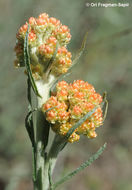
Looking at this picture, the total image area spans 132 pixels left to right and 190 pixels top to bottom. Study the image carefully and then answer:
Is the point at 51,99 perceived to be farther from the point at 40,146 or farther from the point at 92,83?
the point at 92,83

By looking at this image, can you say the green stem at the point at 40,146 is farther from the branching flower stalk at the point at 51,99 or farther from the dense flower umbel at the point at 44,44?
the dense flower umbel at the point at 44,44

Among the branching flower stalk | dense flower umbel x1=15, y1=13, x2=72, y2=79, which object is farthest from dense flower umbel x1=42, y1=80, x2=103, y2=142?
dense flower umbel x1=15, y1=13, x2=72, y2=79

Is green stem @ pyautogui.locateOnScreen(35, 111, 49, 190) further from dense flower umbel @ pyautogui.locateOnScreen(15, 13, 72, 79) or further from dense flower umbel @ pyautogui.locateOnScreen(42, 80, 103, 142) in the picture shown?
dense flower umbel @ pyautogui.locateOnScreen(15, 13, 72, 79)

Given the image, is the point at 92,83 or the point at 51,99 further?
the point at 92,83

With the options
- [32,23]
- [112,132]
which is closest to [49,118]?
[32,23]

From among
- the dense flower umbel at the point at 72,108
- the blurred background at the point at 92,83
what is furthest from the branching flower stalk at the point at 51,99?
the blurred background at the point at 92,83

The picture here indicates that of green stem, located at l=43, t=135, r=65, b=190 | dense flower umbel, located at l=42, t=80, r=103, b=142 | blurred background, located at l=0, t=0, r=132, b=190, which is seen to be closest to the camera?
dense flower umbel, located at l=42, t=80, r=103, b=142

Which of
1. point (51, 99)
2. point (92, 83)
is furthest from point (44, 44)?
point (92, 83)

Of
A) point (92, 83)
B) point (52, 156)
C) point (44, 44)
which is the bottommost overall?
point (92, 83)
